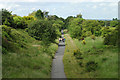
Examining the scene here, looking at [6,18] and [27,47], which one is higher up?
→ [6,18]

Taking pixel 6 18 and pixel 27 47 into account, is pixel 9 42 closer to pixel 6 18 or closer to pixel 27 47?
pixel 27 47

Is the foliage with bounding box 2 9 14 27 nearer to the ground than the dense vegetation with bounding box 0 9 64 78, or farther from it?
farther from it

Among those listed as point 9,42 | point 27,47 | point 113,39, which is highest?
point 113,39

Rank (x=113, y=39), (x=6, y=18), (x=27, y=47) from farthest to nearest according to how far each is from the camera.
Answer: (x=6, y=18), (x=27, y=47), (x=113, y=39)

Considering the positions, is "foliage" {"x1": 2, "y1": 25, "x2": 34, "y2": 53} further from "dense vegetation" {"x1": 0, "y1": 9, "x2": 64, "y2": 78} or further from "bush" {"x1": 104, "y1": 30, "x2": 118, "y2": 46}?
"bush" {"x1": 104, "y1": 30, "x2": 118, "y2": 46}

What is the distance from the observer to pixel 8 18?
123 ft

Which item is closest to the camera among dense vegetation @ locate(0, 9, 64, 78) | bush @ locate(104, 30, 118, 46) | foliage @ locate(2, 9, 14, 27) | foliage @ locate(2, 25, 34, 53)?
dense vegetation @ locate(0, 9, 64, 78)

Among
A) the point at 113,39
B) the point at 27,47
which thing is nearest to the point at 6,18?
the point at 27,47

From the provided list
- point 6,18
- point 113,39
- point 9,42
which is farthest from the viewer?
point 6,18

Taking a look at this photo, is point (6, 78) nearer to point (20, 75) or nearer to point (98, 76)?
point (20, 75)

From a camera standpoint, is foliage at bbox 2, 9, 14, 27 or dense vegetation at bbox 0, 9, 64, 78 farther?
foliage at bbox 2, 9, 14, 27

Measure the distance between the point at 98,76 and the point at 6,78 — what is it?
24.0 ft

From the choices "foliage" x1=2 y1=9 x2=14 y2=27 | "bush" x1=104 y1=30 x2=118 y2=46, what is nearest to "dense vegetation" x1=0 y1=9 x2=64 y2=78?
"foliage" x1=2 y1=9 x2=14 y2=27

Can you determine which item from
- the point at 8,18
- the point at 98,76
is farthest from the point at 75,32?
the point at 98,76
